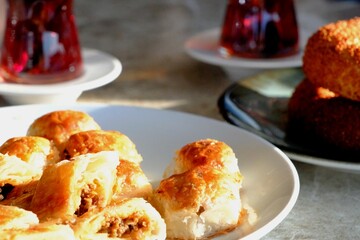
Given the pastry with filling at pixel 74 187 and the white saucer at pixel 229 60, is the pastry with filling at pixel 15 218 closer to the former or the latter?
the pastry with filling at pixel 74 187

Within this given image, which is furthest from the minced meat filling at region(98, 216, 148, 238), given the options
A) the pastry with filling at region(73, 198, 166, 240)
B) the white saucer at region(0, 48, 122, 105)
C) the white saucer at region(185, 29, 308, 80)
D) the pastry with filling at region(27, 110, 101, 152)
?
the white saucer at region(185, 29, 308, 80)

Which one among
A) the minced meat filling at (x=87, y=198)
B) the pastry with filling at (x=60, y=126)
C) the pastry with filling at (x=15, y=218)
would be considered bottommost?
the pastry with filling at (x=60, y=126)

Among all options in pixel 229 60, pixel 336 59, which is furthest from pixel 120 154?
pixel 229 60

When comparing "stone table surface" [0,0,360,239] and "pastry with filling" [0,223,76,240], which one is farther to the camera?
"stone table surface" [0,0,360,239]

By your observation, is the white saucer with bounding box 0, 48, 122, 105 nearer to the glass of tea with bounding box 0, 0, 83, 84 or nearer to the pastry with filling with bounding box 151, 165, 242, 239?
the glass of tea with bounding box 0, 0, 83, 84

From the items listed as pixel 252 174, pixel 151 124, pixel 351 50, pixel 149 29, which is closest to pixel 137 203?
pixel 252 174

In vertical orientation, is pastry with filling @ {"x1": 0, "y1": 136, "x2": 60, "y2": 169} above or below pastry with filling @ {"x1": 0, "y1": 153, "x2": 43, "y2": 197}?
below

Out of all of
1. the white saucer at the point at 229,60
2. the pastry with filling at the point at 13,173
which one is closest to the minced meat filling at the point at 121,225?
the pastry with filling at the point at 13,173
